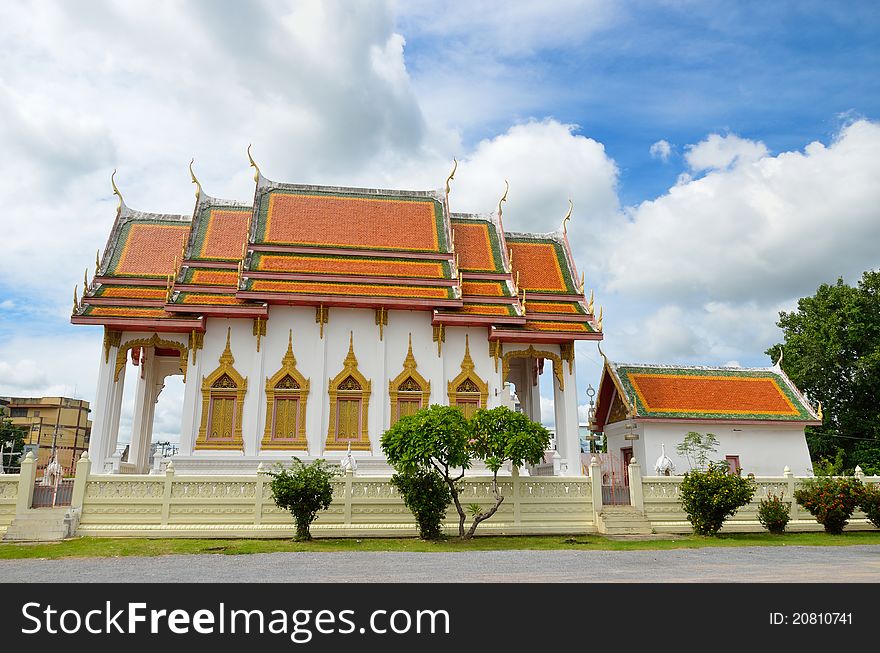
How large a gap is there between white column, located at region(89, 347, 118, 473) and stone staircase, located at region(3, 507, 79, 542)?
11.5 ft

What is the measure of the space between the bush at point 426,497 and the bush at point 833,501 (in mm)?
7685

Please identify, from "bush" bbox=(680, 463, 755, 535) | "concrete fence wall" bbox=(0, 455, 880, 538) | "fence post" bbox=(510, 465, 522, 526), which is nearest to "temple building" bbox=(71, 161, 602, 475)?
"concrete fence wall" bbox=(0, 455, 880, 538)

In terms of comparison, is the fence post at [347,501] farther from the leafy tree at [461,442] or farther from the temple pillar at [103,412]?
the temple pillar at [103,412]

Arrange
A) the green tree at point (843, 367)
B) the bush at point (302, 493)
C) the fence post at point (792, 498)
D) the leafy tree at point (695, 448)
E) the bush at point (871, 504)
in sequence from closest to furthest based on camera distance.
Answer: the bush at point (302, 493)
the bush at point (871, 504)
the fence post at point (792, 498)
the leafy tree at point (695, 448)
the green tree at point (843, 367)

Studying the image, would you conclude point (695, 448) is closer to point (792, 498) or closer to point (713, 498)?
point (792, 498)

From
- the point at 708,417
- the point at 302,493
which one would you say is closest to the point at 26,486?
the point at 302,493

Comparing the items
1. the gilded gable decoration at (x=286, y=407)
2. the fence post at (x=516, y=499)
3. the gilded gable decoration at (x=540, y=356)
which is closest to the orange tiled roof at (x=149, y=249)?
the gilded gable decoration at (x=286, y=407)

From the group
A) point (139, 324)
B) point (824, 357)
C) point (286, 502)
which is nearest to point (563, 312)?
point (286, 502)

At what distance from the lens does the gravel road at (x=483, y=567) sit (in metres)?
7.86

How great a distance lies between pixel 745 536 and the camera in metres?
13.5

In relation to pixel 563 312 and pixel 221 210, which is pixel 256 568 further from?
pixel 221 210

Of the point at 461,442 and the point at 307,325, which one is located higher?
the point at 307,325

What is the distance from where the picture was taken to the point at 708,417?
59.9 feet

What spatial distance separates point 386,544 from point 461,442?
7.42 feet
